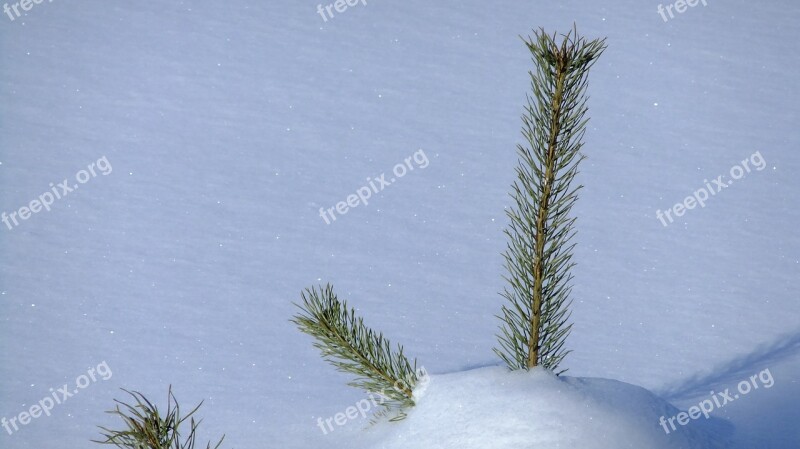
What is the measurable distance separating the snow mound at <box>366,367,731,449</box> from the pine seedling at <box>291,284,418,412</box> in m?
0.02

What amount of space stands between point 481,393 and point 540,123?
0.72ft

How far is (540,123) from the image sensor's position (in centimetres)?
65

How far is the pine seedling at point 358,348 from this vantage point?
0.69 metres

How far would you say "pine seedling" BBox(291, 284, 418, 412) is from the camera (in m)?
0.69

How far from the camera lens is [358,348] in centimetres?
70

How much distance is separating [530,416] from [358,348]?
0.54 feet

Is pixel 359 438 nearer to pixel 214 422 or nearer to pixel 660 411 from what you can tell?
pixel 660 411

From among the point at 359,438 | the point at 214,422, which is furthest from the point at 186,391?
the point at 359,438

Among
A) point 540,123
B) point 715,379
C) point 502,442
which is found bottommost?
point 502,442

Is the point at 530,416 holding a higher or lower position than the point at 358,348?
lower

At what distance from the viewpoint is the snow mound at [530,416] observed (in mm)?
601

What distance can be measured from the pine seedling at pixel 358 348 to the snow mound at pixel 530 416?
0.02m

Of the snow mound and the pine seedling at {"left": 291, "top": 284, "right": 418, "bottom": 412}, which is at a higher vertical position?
the pine seedling at {"left": 291, "top": 284, "right": 418, "bottom": 412}

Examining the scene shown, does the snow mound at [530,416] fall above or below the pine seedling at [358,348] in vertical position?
below
